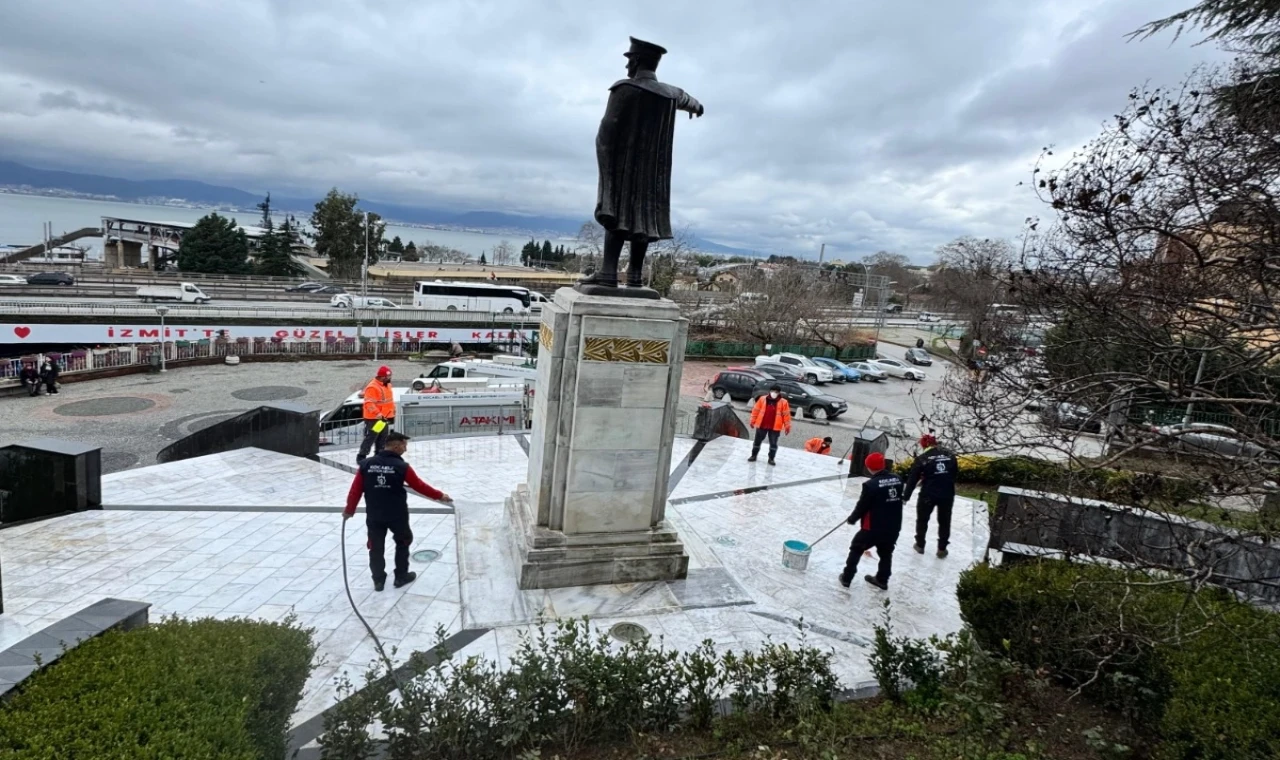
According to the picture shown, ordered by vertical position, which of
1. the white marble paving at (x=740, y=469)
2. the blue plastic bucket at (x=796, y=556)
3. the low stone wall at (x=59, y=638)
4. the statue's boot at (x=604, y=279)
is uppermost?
the statue's boot at (x=604, y=279)

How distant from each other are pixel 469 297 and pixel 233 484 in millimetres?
33928

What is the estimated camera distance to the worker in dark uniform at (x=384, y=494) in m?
6.28

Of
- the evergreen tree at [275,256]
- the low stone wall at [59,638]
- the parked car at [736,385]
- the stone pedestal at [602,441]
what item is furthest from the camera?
the evergreen tree at [275,256]

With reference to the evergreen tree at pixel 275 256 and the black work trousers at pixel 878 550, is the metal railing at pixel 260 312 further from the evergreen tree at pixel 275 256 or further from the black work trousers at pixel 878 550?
the black work trousers at pixel 878 550

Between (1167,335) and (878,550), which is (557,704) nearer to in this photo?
(878,550)

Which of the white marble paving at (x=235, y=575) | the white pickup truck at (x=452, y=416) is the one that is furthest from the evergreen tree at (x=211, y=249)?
the white marble paving at (x=235, y=575)

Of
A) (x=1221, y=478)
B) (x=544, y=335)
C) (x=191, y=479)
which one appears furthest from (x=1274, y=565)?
(x=191, y=479)

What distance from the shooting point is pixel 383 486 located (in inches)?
247

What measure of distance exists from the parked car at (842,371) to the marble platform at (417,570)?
2417 centimetres

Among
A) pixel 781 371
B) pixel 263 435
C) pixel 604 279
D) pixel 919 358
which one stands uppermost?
pixel 604 279

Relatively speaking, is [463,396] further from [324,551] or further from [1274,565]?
[1274,565]

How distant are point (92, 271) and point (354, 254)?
18867 millimetres

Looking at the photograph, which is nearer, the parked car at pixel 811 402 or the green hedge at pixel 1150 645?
the green hedge at pixel 1150 645

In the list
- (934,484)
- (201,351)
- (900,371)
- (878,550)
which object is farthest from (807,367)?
(201,351)
